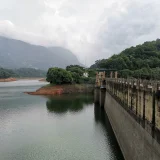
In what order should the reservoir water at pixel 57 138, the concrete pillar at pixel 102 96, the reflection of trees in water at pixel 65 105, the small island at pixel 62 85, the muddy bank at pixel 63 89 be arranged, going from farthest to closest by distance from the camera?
the small island at pixel 62 85
the muddy bank at pixel 63 89
the concrete pillar at pixel 102 96
the reflection of trees in water at pixel 65 105
the reservoir water at pixel 57 138

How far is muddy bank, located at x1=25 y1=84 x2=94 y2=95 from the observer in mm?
89375

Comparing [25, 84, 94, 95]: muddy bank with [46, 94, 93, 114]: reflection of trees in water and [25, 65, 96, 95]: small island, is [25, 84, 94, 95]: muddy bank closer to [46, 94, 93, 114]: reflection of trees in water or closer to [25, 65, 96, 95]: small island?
[25, 65, 96, 95]: small island

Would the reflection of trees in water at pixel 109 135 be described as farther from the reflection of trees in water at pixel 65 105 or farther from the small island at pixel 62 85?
the small island at pixel 62 85

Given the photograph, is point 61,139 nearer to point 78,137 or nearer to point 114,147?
point 78,137

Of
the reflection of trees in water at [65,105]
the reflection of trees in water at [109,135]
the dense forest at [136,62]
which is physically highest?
the dense forest at [136,62]

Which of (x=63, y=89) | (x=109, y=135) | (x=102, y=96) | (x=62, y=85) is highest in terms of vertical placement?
(x=62, y=85)

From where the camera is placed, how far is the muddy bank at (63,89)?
8938 cm

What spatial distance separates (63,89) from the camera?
9188cm

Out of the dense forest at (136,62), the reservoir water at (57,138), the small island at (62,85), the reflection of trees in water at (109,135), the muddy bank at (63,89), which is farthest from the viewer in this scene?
the dense forest at (136,62)

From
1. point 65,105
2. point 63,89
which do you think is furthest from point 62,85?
point 65,105

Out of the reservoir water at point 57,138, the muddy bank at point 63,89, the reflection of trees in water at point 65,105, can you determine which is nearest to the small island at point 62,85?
the muddy bank at point 63,89

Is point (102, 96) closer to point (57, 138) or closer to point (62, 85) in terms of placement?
point (57, 138)

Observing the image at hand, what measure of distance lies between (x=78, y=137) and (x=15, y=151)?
27.5ft

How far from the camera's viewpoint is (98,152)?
79.2 ft
